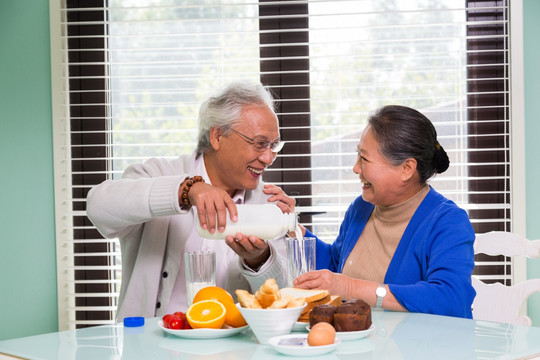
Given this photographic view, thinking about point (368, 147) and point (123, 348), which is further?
point (368, 147)

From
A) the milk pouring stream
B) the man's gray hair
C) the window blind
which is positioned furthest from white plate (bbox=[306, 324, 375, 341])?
the window blind

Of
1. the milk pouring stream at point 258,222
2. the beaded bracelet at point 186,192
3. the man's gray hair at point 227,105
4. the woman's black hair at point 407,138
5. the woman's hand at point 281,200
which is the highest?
the man's gray hair at point 227,105

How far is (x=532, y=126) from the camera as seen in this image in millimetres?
2879

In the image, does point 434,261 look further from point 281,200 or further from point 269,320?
point 269,320

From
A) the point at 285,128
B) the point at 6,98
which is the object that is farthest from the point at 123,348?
the point at 6,98

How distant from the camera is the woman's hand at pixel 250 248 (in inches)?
69.8

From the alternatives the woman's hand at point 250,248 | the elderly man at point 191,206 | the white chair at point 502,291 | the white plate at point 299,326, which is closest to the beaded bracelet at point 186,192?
the elderly man at point 191,206

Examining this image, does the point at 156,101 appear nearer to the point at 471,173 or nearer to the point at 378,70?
the point at 378,70

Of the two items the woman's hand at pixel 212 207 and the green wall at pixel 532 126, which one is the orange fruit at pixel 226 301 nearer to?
the woman's hand at pixel 212 207

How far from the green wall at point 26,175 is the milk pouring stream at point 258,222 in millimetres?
1531

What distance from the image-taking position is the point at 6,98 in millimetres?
3002

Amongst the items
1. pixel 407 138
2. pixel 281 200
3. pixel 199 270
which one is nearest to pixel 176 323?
pixel 199 270

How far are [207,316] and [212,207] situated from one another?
360 mm

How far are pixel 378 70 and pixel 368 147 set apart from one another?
1.08m
